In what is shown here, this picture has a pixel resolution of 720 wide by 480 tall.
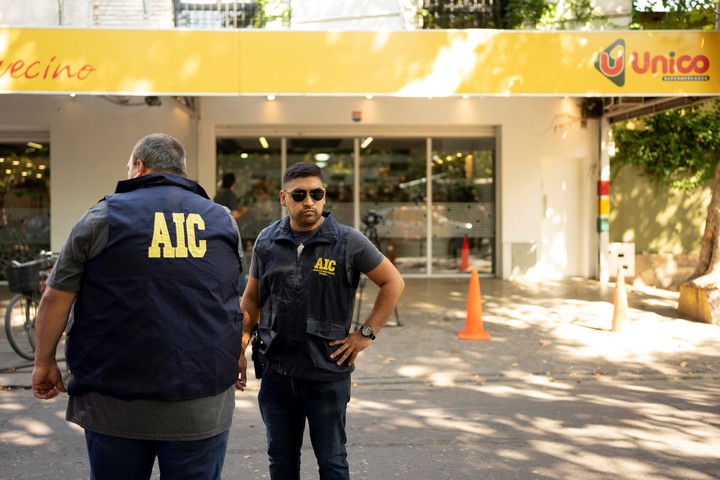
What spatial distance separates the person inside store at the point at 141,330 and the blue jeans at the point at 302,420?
731 millimetres

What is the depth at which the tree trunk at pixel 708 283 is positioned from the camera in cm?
1024

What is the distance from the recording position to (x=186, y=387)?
2.85 meters

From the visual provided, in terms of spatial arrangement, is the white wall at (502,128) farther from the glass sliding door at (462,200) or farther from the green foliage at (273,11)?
the green foliage at (273,11)

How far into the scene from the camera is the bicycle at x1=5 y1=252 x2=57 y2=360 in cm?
833

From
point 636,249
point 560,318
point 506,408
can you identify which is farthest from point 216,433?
point 636,249

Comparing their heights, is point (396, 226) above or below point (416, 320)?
above

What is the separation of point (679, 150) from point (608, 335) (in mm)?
6591

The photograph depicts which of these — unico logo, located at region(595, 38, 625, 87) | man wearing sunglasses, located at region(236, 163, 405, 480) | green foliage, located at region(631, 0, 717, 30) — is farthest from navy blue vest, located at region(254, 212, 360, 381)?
green foliage, located at region(631, 0, 717, 30)

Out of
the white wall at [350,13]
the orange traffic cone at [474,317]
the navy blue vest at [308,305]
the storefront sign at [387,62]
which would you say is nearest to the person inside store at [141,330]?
the navy blue vest at [308,305]

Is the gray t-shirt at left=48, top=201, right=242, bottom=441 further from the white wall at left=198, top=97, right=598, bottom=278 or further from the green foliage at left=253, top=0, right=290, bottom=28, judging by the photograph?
the white wall at left=198, top=97, right=598, bottom=278

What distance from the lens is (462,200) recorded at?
15750 mm

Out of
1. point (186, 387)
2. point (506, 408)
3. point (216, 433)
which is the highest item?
point (186, 387)

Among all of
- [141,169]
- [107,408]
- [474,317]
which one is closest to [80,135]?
[474,317]

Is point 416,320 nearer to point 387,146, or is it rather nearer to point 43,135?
point 387,146
